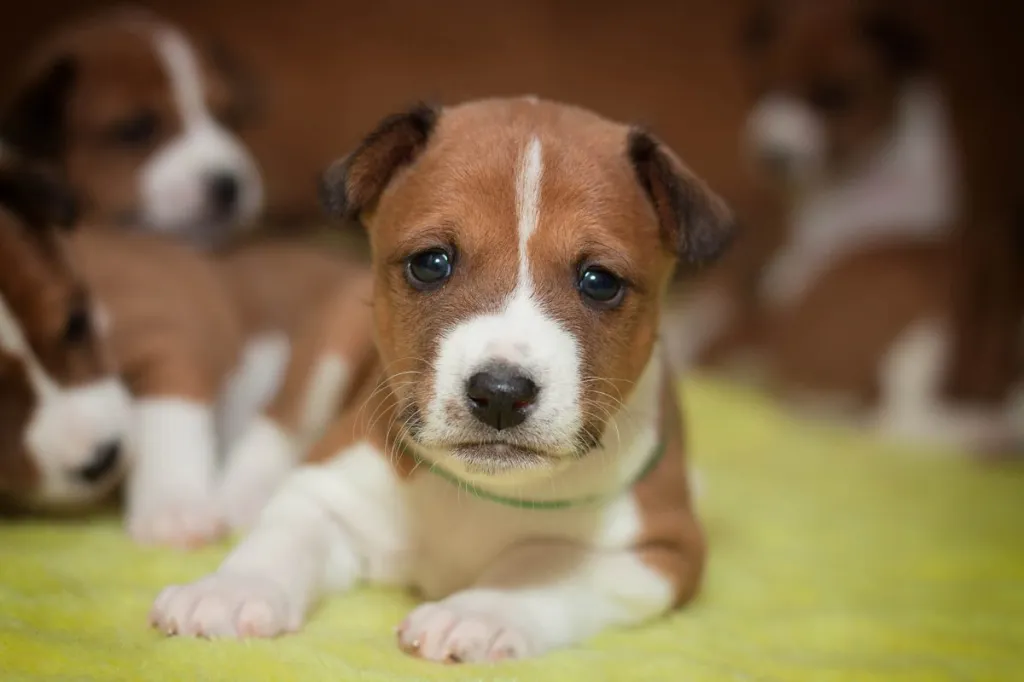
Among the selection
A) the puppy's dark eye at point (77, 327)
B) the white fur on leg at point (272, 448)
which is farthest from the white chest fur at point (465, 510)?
the puppy's dark eye at point (77, 327)

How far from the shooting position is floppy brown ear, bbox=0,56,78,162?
11.5ft

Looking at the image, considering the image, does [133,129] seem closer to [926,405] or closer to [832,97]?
[832,97]

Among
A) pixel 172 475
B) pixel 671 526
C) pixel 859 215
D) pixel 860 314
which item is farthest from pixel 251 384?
pixel 859 215

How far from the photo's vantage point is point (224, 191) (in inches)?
145

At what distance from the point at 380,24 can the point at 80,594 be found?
336cm

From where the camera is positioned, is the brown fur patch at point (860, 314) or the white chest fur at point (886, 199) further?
the white chest fur at point (886, 199)

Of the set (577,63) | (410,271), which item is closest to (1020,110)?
(577,63)

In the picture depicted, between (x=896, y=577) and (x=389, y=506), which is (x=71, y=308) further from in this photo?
(x=896, y=577)

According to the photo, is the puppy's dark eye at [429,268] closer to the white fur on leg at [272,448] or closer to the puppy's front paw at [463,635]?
the puppy's front paw at [463,635]

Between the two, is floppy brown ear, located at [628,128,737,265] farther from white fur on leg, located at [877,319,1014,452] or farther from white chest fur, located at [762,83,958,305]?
white chest fur, located at [762,83,958,305]

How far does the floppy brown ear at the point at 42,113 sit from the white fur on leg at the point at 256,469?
1.32m

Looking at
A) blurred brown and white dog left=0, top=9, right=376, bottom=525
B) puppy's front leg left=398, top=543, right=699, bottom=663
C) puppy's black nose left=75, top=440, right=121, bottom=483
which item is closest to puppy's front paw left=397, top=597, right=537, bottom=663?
puppy's front leg left=398, top=543, right=699, bottom=663

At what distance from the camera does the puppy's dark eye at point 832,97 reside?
478cm

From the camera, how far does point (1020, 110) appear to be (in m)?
4.99
